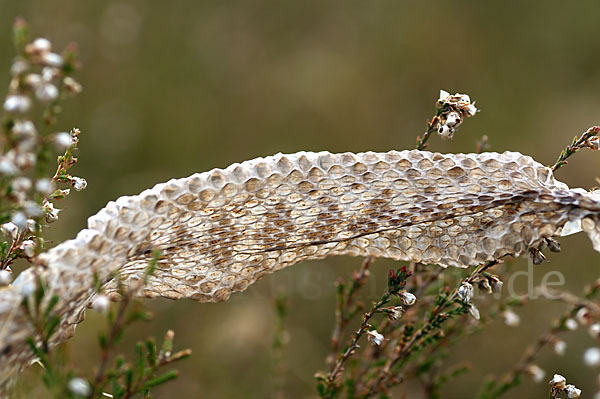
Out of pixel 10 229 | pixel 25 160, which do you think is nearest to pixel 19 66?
pixel 25 160

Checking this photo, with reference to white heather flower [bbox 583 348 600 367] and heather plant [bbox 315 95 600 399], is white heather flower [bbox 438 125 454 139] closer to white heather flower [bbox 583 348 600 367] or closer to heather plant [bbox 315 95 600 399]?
heather plant [bbox 315 95 600 399]

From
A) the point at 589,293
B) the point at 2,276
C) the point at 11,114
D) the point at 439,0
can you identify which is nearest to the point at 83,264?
the point at 2,276

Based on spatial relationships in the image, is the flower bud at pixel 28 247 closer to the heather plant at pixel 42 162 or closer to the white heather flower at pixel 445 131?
the heather plant at pixel 42 162

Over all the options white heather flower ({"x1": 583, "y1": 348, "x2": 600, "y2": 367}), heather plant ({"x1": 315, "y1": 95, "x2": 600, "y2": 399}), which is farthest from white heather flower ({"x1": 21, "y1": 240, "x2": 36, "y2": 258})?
white heather flower ({"x1": 583, "y1": 348, "x2": 600, "y2": 367})

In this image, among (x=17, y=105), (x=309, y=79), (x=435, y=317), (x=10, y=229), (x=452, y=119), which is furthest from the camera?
(x=309, y=79)

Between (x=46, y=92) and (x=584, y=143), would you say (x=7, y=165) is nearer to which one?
(x=46, y=92)
